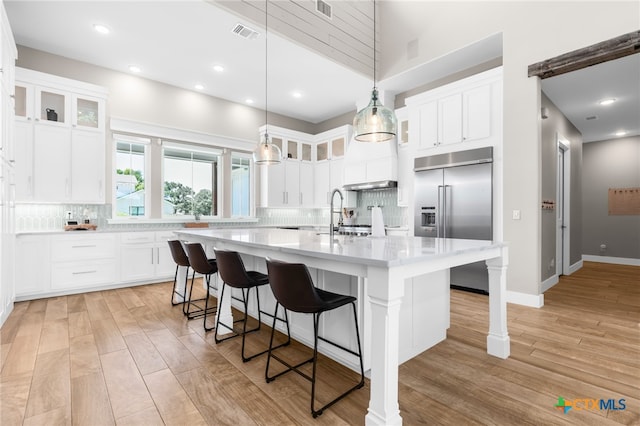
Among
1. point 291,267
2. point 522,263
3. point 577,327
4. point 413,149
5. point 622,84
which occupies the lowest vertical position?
point 577,327

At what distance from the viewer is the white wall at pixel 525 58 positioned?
132 inches

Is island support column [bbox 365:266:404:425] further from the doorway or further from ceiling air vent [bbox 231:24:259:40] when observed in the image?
the doorway

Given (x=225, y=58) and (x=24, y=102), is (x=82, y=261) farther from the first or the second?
(x=225, y=58)

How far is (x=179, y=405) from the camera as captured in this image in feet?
5.79

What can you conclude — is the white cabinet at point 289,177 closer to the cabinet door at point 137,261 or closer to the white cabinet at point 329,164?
the white cabinet at point 329,164

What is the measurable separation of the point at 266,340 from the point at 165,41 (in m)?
3.99

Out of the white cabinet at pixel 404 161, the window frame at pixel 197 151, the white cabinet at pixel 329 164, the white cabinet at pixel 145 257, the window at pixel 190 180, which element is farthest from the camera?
the white cabinet at pixel 329 164

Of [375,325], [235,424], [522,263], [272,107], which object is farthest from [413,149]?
[235,424]

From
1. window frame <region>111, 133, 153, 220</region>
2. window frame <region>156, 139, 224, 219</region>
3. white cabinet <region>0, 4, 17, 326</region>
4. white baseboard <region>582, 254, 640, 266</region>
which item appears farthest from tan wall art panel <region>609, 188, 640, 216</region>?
white cabinet <region>0, 4, 17, 326</region>

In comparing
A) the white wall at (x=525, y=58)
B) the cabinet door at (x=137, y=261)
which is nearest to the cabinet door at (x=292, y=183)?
the cabinet door at (x=137, y=261)

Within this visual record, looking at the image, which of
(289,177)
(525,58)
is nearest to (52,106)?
(289,177)

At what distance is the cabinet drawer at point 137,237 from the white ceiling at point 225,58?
2.59m

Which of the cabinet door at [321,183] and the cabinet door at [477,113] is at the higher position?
the cabinet door at [477,113]

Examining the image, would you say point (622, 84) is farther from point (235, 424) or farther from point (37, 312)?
point (37, 312)
